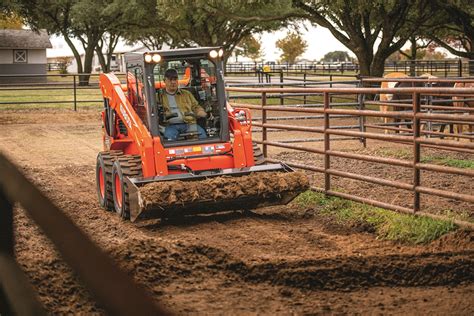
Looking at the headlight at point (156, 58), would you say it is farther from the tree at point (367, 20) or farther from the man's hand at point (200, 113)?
the tree at point (367, 20)

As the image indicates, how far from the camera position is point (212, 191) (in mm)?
8883

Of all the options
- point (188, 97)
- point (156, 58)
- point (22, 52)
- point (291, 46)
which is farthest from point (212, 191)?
point (291, 46)

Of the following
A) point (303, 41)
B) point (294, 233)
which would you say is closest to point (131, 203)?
point (294, 233)

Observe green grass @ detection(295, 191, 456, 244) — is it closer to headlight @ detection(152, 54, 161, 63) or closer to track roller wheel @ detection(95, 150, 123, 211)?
track roller wheel @ detection(95, 150, 123, 211)

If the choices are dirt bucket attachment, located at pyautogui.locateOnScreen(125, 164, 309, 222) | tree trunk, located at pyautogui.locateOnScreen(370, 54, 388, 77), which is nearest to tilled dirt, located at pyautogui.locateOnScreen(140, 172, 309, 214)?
dirt bucket attachment, located at pyautogui.locateOnScreen(125, 164, 309, 222)

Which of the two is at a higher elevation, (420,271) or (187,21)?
(187,21)

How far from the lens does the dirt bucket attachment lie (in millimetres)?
8664

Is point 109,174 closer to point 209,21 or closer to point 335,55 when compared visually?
point 209,21

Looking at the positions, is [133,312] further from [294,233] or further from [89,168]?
[89,168]

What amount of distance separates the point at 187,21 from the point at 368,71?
66.6ft

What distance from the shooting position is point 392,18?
27.4 meters

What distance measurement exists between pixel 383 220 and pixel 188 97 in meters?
2.72

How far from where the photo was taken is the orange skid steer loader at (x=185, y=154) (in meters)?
8.88

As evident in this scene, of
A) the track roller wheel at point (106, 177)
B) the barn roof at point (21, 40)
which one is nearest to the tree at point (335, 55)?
the barn roof at point (21, 40)
